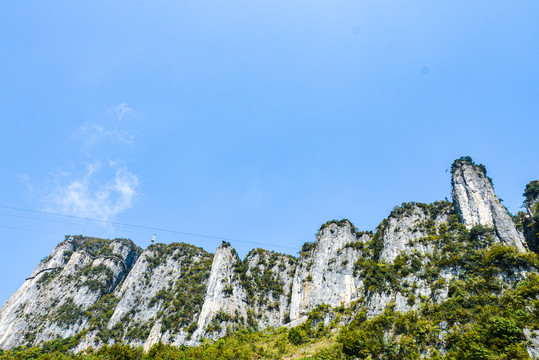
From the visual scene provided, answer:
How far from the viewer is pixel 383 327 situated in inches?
1505

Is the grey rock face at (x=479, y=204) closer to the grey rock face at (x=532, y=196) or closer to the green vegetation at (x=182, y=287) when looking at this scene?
the grey rock face at (x=532, y=196)

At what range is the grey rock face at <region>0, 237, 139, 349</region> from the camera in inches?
2768

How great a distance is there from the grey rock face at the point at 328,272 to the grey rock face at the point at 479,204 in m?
20.3

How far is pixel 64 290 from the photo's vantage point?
79.2m

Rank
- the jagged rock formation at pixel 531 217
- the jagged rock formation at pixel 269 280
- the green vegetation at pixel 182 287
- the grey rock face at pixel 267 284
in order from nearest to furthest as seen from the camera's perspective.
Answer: the jagged rock formation at pixel 269 280 < the jagged rock formation at pixel 531 217 < the green vegetation at pixel 182 287 < the grey rock face at pixel 267 284

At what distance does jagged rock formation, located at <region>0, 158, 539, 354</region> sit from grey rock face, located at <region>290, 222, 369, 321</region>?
0.20 meters

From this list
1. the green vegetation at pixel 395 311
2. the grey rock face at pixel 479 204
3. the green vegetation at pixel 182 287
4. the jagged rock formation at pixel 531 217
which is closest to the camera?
the green vegetation at pixel 395 311

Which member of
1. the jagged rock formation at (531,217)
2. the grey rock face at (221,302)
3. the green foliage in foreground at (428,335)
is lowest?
the green foliage in foreground at (428,335)

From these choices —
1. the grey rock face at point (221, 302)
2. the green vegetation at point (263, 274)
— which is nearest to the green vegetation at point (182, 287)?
the grey rock face at point (221, 302)

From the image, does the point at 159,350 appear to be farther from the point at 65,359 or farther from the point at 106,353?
the point at 65,359

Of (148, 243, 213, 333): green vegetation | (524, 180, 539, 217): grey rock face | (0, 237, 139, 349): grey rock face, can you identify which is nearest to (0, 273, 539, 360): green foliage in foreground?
(148, 243, 213, 333): green vegetation

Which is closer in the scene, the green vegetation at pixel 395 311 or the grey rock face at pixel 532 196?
the green vegetation at pixel 395 311

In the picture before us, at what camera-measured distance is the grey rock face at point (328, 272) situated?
2174 inches

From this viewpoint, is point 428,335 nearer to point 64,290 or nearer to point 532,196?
point 532,196
